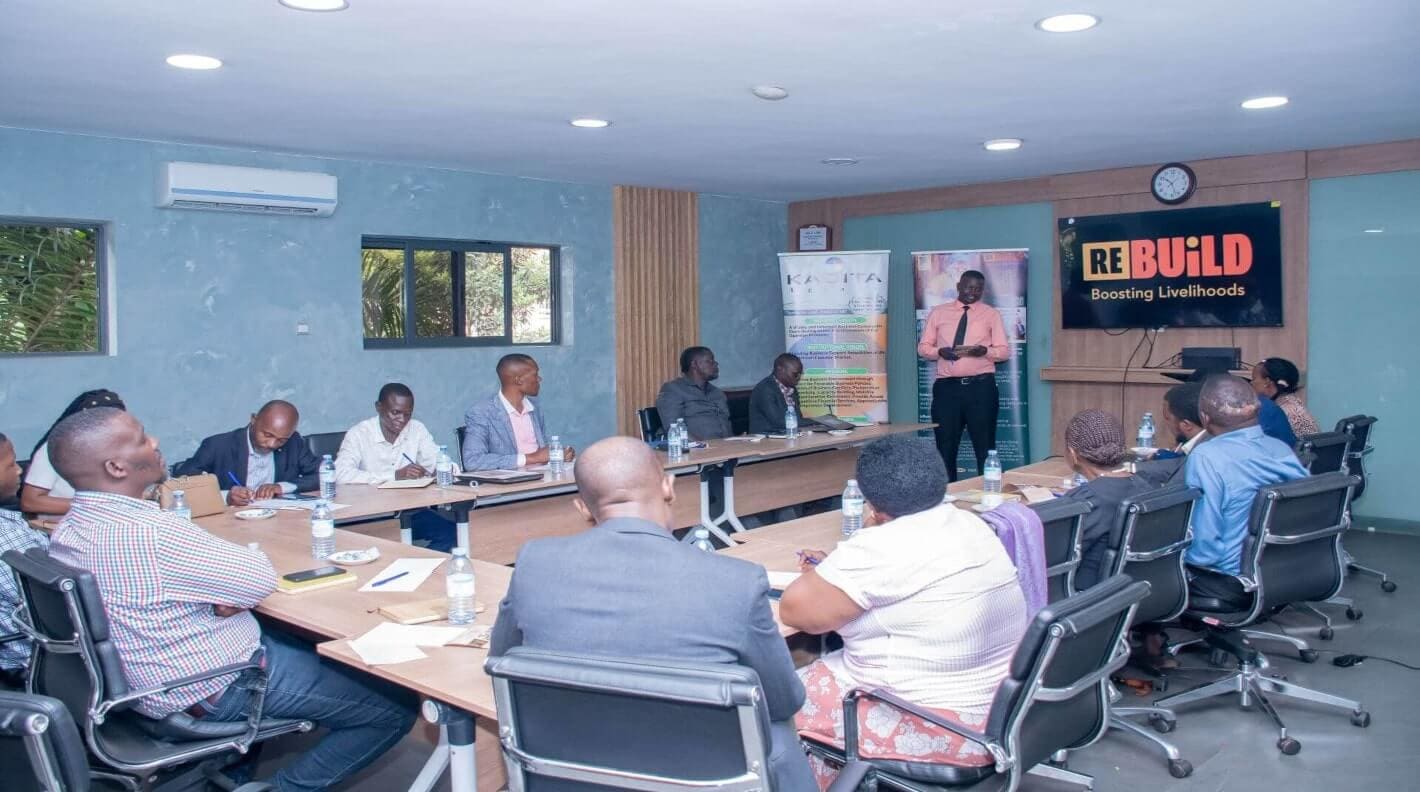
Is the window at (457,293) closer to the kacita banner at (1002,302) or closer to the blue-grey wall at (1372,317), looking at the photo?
the kacita banner at (1002,302)

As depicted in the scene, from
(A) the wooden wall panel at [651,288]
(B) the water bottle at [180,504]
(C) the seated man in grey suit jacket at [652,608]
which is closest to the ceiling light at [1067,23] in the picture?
(C) the seated man in grey suit jacket at [652,608]

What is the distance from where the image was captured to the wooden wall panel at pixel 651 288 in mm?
9008

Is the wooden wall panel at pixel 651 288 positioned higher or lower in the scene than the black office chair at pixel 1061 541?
higher

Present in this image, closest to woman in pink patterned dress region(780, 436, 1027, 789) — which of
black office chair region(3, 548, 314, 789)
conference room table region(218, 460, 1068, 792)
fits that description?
conference room table region(218, 460, 1068, 792)

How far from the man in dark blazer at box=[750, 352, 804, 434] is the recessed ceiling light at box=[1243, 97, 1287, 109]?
3.20 meters

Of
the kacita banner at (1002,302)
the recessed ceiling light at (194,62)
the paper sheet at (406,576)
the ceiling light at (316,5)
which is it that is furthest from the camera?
the kacita banner at (1002,302)

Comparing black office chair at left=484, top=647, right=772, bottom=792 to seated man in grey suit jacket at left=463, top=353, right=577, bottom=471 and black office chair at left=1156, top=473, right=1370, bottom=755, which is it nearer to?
black office chair at left=1156, top=473, right=1370, bottom=755

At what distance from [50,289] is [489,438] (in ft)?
8.99

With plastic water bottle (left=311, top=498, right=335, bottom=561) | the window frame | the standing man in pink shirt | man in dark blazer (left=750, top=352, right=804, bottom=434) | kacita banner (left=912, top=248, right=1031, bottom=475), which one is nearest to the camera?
plastic water bottle (left=311, top=498, right=335, bottom=561)

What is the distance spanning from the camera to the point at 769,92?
208 inches

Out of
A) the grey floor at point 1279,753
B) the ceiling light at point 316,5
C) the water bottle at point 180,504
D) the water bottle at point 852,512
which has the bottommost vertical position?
the grey floor at point 1279,753

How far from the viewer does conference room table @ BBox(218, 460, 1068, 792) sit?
8.06 ft

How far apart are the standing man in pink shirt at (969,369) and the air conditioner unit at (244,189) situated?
4.53 m

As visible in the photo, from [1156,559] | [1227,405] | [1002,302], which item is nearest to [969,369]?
[1002,302]
